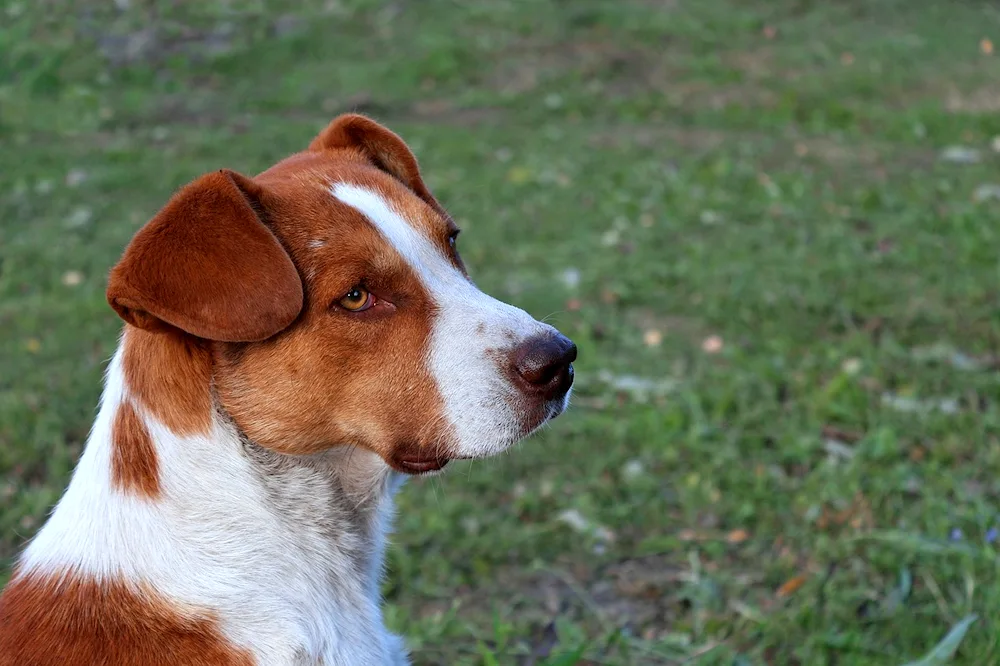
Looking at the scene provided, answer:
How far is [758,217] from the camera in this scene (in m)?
8.03

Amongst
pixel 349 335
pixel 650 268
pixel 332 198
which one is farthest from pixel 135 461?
pixel 650 268

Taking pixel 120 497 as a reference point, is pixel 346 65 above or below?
below

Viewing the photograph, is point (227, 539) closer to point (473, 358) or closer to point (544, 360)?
point (473, 358)

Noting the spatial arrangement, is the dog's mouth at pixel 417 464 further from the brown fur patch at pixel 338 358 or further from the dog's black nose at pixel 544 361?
the dog's black nose at pixel 544 361

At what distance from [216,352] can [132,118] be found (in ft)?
27.5

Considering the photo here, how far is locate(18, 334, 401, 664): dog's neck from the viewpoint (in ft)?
8.27

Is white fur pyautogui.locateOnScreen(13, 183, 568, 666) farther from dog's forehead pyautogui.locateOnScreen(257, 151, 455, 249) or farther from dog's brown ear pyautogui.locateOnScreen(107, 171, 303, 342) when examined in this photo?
dog's brown ear pyautogui.locateOnScreen(107, 171, 303, 342)

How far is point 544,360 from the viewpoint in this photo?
271 centimetres

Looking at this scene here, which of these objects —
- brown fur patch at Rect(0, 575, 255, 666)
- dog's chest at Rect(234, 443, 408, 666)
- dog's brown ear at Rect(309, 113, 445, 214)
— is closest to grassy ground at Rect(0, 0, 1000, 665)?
dog's chest at Rect(234, 443, 408, 666)

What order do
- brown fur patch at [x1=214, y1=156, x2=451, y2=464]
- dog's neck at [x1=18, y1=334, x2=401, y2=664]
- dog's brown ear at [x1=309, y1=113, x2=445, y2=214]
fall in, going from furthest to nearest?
dog's brown ear at [x1=309, y1=113, x2=445, y2=214] → brown fur patch at [x1=214, y1=156, x2=451, y2=464] → dog's neck at [x1=18, y1=334, x2=401, y2=664]

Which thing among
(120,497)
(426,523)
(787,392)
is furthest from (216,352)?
(787,392)

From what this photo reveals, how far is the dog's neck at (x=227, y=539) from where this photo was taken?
8.27ft

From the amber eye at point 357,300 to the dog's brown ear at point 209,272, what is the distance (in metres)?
0.18

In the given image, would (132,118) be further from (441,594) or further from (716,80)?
(441,594)
